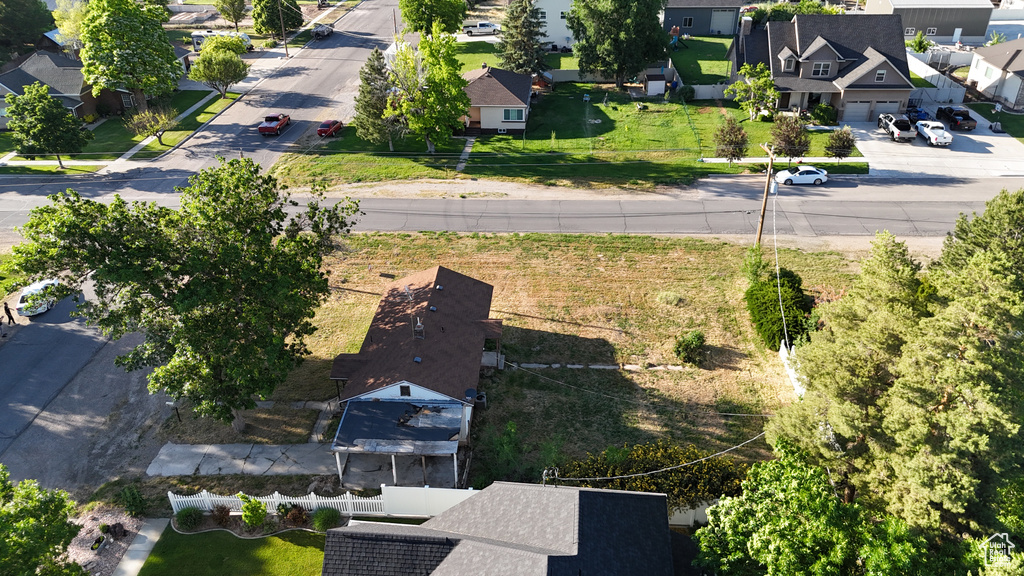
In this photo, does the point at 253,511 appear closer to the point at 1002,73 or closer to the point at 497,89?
the point at 497,89

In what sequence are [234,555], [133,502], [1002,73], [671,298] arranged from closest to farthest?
[234,555] < [133,502] < [671,298] < [1002,73]

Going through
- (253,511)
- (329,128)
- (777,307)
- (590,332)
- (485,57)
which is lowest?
(253,511)

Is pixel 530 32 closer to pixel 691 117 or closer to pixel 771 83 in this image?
pixel 691 117

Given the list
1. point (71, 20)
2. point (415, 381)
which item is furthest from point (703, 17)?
point (71, 20)

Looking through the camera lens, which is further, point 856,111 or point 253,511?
point 856,111

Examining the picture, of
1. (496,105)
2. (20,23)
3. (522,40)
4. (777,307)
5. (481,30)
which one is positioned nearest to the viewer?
(777,307)

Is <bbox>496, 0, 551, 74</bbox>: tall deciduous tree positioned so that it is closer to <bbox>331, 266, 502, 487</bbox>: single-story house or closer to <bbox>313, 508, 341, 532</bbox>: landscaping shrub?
<bbox>331, 266, 502, 487</bbox>: single-story house

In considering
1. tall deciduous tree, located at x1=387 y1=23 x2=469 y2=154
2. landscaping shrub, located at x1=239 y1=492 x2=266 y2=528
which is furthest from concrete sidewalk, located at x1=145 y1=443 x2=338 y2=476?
tall deciduous tree, located at x1=387 y1=23 x2=469 y2=154

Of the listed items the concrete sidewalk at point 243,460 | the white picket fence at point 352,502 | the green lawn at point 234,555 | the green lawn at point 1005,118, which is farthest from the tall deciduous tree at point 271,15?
the green lawn at point 1005,118
